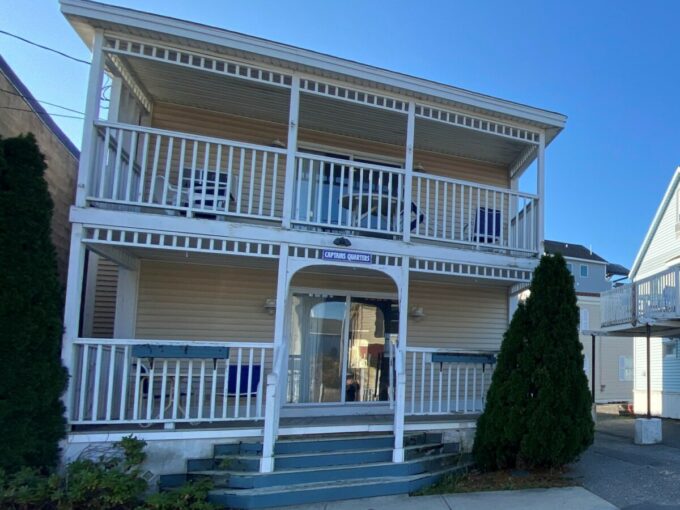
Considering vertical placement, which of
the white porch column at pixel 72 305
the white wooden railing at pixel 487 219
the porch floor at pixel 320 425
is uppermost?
the white wooden railing at pixel 487 219

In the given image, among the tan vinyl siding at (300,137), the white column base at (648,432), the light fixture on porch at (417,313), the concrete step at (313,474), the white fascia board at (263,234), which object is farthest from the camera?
the white column base at (648,432)

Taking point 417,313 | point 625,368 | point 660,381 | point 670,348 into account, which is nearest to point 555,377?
point 417,313

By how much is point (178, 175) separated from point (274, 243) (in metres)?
1.57

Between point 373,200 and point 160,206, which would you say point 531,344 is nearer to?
point 373,200

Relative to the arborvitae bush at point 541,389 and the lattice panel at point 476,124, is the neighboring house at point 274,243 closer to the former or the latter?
the lattice panel at point 476,124

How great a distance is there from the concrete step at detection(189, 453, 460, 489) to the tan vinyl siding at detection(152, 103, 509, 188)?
4.83 meters

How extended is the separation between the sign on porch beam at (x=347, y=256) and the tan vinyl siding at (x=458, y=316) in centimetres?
218

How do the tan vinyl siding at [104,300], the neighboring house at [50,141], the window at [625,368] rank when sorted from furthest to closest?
the window at [625,368], the tan vinyl siding at [104,300], the neighboring house at [50,141]

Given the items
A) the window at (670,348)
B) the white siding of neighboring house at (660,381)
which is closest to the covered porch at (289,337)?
the window at (670,348)

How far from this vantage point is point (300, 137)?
27.4 ft

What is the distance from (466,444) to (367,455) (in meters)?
1.56

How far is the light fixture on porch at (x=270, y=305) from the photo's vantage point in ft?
25.7

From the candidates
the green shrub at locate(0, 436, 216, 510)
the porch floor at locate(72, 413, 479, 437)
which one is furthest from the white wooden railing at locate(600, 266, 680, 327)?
the green shrub at locate(0, 436, 216, 510)

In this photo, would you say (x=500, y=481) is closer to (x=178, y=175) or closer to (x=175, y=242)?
(x=175, y=242)
